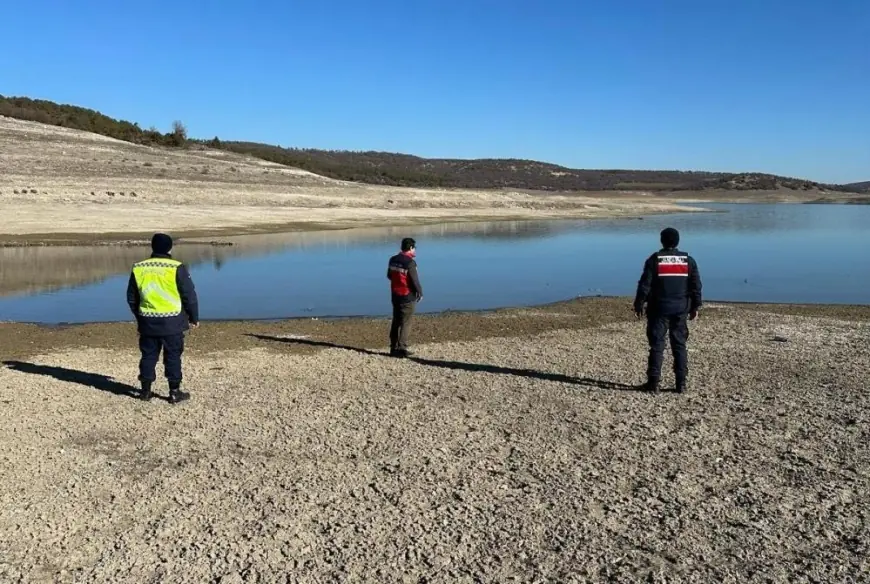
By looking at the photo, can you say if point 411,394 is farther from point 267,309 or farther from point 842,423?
point 267,309

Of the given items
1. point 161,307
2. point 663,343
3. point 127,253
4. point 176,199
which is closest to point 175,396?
point 161,307

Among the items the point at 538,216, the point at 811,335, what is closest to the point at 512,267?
the point at 811,335

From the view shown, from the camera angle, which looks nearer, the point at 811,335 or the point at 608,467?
the point at 608,467

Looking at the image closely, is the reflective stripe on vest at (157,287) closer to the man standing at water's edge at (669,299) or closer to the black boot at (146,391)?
the black boot at (146,391)

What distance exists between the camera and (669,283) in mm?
8750

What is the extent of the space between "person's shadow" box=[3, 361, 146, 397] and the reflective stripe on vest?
1095 mm

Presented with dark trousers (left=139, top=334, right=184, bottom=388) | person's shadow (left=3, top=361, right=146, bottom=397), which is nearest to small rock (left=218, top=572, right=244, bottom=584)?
dark trousers (left=139, top=334, right=184, bottom=388)

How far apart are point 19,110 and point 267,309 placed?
62842mm

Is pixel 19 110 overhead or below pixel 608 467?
overhead

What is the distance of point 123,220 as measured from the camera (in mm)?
35188

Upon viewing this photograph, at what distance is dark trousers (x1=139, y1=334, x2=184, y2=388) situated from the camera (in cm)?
823

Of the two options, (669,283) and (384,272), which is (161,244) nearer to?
(669,283)

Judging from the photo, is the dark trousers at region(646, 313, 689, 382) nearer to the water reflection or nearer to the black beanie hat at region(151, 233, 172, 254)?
the black beanie hat at region(151, 233, 172, 254)

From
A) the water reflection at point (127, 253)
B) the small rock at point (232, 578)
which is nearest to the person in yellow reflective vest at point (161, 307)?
the small rock at point (232, 578)
